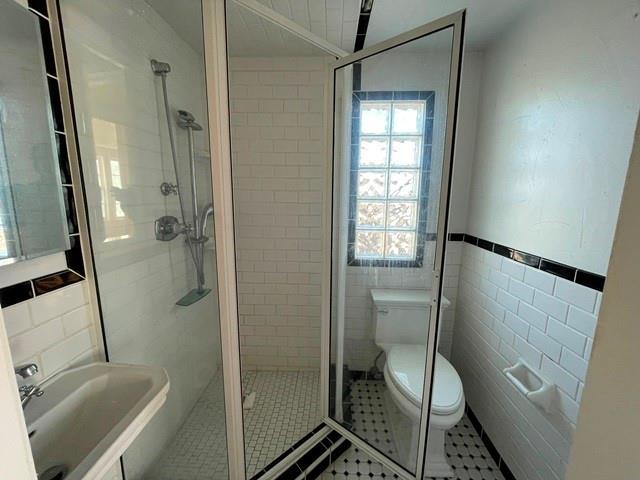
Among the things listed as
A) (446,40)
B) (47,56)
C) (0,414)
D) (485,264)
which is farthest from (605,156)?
(47,56)

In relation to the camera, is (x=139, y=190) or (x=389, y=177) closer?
(x=139, y=190)

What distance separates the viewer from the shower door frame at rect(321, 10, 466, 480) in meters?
0.94

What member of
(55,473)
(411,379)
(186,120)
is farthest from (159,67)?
(411,379)

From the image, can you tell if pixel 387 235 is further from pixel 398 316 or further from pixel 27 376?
pixel 27 376

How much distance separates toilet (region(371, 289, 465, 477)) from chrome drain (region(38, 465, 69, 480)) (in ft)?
4.07

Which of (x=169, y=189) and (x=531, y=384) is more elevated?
(x=169, y=189)

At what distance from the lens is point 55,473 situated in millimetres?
670

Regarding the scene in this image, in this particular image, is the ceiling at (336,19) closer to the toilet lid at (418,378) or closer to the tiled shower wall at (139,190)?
the tiled shower wall at (139,190)

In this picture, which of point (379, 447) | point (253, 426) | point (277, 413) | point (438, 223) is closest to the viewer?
point (438, 223)

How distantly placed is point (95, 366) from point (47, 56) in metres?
0.96

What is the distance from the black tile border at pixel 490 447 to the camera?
1.32m

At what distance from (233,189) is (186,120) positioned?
0.39 m

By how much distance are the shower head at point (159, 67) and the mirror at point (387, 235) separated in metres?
0.79

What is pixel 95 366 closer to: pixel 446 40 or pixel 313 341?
pixel 313 341
